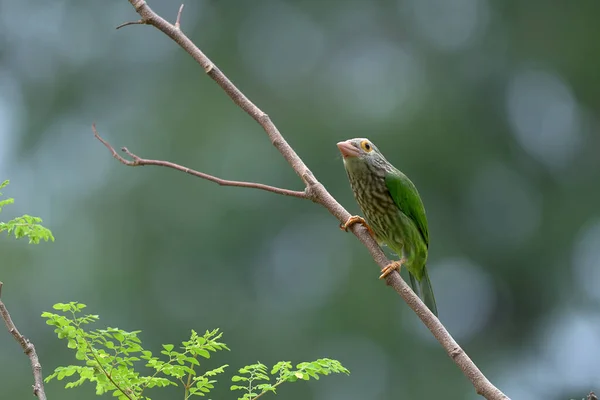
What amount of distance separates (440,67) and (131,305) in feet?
22.3

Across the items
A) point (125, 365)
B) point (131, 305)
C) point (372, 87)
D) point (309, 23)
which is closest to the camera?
point (125, 365)

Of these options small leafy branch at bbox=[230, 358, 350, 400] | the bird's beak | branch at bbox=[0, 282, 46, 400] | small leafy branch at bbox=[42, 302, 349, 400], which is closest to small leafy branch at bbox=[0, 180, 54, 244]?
small leafy branch at bbox=[42, 302, 349, 400]

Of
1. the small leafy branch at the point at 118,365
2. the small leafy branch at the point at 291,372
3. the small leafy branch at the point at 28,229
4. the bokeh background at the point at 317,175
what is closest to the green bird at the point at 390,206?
the small leafy branch at the point at 291,372

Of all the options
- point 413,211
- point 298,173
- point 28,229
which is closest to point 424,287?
point 413,211

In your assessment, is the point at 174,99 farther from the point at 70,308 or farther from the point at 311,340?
the point at 70,308

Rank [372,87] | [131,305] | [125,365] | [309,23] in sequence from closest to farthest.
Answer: [125,365] → [131,305] → [372,87] → [309,23]

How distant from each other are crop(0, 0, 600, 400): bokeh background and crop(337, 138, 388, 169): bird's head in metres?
8.35

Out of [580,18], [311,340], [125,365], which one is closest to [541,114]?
[580,18]

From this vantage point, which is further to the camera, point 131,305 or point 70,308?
point 131,305

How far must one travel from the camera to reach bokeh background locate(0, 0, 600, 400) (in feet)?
41.1

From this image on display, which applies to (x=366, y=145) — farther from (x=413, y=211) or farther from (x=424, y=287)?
(x=424, y=287)

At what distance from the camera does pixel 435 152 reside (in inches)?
560

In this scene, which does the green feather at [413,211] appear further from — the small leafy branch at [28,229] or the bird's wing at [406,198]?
the small leafy branch at [28,229]

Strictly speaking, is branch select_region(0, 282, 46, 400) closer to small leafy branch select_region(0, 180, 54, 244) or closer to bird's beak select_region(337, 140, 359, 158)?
small leafy branch select_region(0, 180, 54, 244)
